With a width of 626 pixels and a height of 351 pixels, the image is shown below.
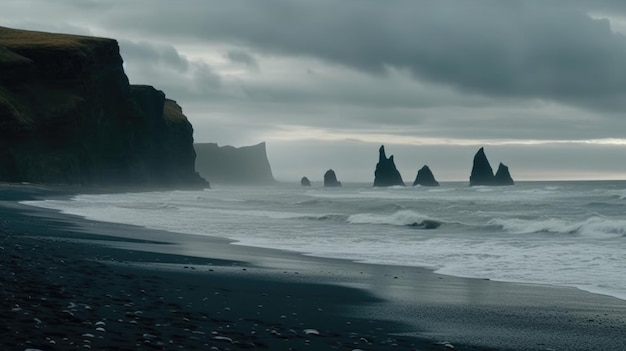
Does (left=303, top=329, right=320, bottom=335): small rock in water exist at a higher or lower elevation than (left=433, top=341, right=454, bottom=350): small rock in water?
higher

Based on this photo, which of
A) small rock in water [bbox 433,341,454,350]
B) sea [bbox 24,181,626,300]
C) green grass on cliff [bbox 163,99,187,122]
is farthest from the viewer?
green grass on cliff [bbox 163,99,187,122]

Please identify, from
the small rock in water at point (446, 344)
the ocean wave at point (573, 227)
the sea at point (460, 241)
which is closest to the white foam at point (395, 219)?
the sea at point (460, 241)

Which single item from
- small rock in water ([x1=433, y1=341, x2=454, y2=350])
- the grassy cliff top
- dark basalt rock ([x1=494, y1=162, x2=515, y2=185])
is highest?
the grassy cliff top

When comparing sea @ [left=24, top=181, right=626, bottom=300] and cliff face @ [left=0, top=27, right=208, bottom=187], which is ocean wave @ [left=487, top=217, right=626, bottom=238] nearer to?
sea @ [left=24, top=181, right=626, bottom=300]

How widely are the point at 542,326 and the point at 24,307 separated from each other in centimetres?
804

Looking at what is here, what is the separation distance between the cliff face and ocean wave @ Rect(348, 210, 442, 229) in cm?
6016

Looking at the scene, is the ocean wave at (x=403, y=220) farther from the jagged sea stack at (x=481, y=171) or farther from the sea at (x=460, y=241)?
the jagged sea stack at (x=481, y=171)

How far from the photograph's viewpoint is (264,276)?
17.0m

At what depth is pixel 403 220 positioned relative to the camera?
41.1m

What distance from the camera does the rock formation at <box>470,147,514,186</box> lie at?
184 metres

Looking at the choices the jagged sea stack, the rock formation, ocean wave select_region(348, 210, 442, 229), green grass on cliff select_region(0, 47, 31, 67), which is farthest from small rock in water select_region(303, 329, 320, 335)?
the jagged sea stack

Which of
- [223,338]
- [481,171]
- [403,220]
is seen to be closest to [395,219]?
[403,220]

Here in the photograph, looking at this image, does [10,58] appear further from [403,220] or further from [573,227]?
[573,227]

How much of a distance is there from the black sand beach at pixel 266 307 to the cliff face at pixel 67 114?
78.1 m
